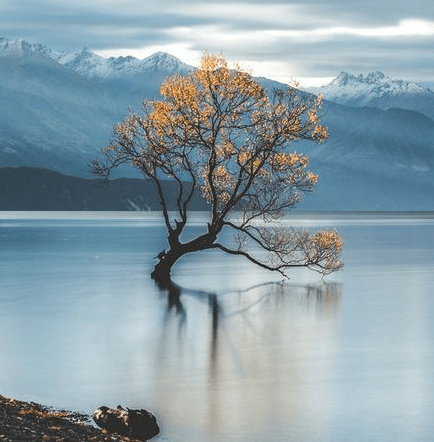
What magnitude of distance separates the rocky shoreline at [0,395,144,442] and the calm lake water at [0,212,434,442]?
1530 mm

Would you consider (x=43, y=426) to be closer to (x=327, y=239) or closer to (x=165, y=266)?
(x=327, y=239)

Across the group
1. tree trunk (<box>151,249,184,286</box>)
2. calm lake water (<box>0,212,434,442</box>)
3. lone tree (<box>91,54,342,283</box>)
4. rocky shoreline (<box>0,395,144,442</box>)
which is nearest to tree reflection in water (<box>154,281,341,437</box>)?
calm lake water (<box>0,212,434,442</box>)

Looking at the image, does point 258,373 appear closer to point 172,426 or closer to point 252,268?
point 172,426

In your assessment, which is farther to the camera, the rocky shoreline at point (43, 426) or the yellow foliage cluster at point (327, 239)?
the yellow foliage cluster at point (327, 239)

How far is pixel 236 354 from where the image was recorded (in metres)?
33.2

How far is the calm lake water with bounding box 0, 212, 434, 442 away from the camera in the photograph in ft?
77.5

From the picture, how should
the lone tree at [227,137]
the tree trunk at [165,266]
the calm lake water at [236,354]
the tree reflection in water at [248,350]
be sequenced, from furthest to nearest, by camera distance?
the tree trunk at [165,266] → the lone tree at [227,137] → the tree reflection in water at [248,350] → the calm lake water at [236,354]

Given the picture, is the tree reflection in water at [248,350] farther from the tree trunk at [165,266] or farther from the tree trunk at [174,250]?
the tree trunk at [165,266]

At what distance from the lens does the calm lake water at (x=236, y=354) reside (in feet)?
77.5

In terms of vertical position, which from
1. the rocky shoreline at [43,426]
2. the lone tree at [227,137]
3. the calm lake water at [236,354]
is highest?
the lone tree at [227,137]

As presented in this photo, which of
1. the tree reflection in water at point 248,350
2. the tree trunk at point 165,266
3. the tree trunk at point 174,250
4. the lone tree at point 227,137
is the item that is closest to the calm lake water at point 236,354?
the tree reflection in water at point 248,350

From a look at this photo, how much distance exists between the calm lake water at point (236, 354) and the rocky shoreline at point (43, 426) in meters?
1.53

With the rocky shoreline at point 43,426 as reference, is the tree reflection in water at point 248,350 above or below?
below

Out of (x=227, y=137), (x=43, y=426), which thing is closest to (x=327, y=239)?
(x=227, y=137)
